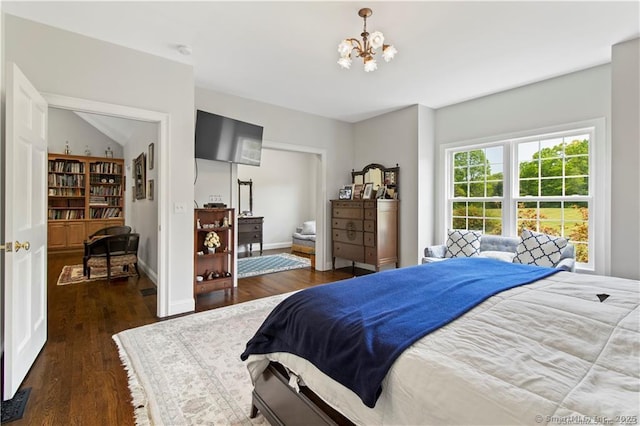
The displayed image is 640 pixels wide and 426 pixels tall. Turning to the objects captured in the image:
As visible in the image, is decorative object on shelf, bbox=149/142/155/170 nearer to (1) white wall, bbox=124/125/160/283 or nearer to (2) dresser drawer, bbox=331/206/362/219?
(1) white wall, bbox=124/125/160/283

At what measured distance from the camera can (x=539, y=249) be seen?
3369 mm

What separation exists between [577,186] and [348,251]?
311 cm

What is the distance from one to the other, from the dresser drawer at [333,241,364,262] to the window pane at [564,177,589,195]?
2722 mm

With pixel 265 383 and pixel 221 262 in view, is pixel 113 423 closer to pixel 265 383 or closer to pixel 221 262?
pixel 265 383

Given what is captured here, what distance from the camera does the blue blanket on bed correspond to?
3.58ft

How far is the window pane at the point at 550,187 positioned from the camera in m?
3.65

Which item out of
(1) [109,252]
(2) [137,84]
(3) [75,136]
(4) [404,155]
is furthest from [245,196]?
(2) [137,84]

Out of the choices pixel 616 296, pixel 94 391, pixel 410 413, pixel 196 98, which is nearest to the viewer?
pixel 410 413

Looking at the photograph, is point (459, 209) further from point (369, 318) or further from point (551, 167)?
point (369, 318)

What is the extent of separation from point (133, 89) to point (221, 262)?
2.26m

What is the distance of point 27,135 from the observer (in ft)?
6.80

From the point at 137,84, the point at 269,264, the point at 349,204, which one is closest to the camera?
the point at 137,84

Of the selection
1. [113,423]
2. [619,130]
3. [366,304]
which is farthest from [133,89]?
[619,130]

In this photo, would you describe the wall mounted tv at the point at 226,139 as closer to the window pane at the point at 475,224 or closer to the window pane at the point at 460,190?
the window pane at the point at 460,190
